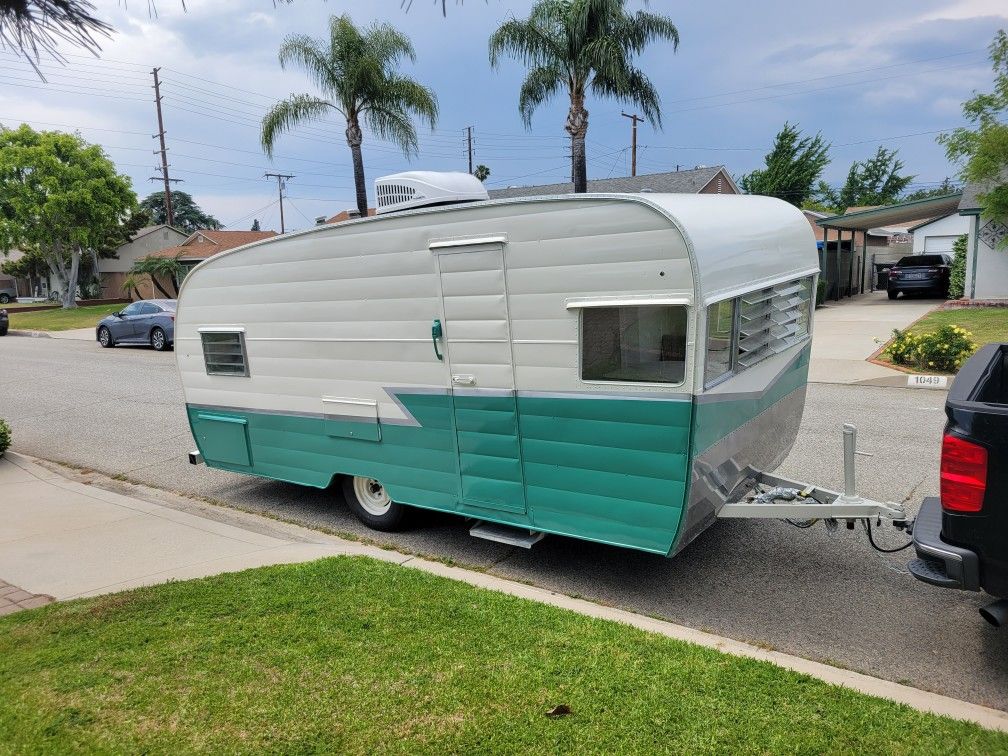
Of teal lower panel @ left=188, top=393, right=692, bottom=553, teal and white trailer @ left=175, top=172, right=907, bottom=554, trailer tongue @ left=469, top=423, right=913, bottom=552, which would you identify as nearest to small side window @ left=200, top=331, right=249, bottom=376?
teal and white trailer @ left=175, top=172, right=907, bottom=554

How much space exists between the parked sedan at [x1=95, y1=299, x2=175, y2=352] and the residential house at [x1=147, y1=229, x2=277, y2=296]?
18.1m

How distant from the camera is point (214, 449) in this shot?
737 centimetres

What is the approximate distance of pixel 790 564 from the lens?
548 cm

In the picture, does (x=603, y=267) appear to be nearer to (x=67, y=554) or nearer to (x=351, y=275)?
(x=351, y=275)

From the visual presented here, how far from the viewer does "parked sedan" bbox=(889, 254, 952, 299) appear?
26.1 m

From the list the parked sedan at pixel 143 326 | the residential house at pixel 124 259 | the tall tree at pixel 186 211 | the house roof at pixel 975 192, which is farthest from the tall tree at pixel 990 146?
the tall tree at pixel 186 211

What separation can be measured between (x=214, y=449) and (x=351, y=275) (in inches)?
105

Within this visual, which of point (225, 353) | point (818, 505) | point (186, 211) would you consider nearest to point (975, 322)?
point (818, 505)

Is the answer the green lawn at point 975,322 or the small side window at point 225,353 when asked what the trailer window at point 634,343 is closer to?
the small side window at point 225,353

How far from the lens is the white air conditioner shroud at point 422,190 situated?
6.02 meters

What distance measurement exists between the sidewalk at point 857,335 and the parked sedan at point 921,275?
0.49 metres

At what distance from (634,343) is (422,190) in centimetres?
246

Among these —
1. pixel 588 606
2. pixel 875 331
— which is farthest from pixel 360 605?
pixel 875 331

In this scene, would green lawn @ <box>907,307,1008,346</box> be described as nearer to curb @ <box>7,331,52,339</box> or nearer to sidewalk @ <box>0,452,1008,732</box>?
sidewalk @ <box>0,452,1008,732</box>
